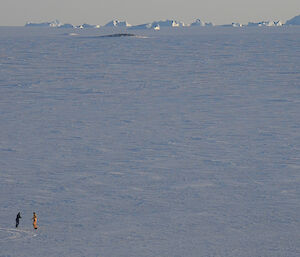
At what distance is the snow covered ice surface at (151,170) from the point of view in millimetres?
14000

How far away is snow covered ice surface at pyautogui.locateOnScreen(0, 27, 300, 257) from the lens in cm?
1400

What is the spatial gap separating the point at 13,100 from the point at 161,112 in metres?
9.36

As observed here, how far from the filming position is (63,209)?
1600 cm

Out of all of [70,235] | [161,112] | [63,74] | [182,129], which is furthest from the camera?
[63,74]

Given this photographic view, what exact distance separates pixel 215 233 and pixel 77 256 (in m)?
3.39

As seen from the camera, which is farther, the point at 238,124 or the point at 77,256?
the point at 238,124

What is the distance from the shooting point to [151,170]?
19.9 meters

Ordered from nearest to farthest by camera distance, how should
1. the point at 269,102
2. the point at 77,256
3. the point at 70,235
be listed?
the point at 77,256, the point at 70,235, the point at 269,102

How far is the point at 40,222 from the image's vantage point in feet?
49.4

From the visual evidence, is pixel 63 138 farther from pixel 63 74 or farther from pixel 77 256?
pixel 63 74

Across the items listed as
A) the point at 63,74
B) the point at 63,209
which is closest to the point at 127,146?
the point at 63,209

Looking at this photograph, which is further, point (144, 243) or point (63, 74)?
point (63, 74)

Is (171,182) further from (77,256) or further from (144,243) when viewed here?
(77,256)

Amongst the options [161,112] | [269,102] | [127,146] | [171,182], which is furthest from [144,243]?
[269,102]
